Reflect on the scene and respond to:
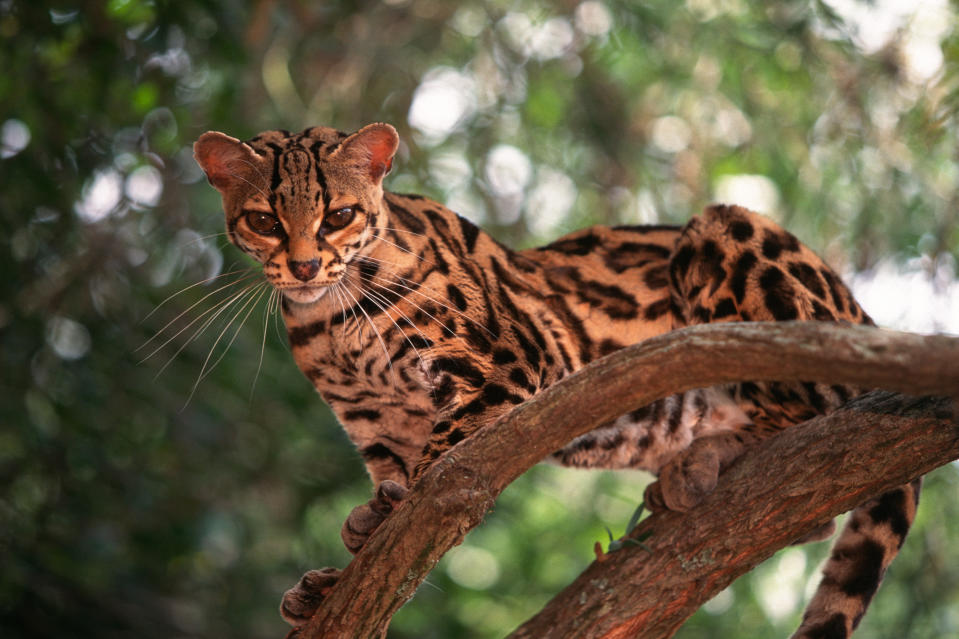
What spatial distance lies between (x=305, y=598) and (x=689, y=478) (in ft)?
4.65

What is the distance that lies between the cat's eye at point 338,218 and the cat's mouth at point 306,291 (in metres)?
0.22

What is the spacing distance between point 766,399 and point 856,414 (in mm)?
738

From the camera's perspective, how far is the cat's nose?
11.4ft

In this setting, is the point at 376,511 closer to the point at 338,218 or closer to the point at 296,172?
the point at 338,218

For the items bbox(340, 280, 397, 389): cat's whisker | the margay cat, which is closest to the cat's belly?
the margay cat

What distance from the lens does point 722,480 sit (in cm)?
369

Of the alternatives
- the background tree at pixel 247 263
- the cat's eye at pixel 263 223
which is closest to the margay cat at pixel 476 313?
the cat's eye at pixel 263 223

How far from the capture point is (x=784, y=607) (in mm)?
8133

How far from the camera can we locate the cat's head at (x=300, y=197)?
11.4 ft

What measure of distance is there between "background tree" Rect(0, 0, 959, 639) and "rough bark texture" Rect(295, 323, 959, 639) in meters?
2.18

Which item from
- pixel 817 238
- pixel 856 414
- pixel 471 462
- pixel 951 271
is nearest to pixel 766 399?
pixel 856 414

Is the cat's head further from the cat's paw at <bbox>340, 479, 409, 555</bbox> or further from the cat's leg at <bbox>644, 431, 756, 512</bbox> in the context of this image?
the cat's leg at <bbox>644, 431, 756, 512</bbox>

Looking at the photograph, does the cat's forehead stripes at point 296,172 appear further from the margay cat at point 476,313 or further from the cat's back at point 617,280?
the cat's back at point 617,280

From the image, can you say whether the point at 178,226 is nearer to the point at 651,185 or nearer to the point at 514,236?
the point at 514,236
